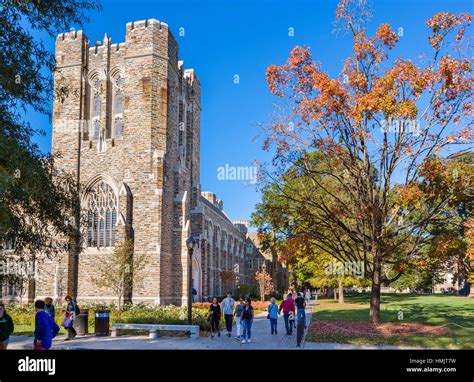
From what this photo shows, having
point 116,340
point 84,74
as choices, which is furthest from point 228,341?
point 84,74

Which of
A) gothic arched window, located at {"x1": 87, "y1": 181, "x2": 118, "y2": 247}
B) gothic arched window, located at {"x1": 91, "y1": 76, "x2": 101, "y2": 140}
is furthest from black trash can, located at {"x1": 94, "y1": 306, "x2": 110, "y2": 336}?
gothic arched window, located at {"x1": 91, "y1": 76, "x2": 101, "y2": 140}

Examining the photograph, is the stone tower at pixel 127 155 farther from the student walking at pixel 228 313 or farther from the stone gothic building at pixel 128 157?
the student walking at pixel 228 313

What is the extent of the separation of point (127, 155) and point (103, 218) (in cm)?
450

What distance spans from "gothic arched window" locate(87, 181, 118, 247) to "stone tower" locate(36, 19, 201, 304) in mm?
66

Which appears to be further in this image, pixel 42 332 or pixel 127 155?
pixel 127 155

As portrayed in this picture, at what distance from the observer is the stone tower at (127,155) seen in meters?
32.8

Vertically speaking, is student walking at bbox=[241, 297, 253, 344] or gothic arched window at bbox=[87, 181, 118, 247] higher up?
gothic arched window at bbox=[87, 181, 118, 247]

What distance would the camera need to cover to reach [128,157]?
3400 cm

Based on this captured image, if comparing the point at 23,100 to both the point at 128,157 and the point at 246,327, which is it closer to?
the point at 246,327

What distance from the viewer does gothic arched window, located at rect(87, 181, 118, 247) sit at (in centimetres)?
3366

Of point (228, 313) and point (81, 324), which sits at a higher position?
point (228, 313)

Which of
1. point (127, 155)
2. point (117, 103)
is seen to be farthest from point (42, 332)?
point (117, 103)

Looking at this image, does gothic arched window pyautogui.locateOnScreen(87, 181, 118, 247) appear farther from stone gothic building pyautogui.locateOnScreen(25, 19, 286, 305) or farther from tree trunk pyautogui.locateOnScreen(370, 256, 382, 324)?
tree trunk pyautogui.locateOnScreen(370, 256, 382, 324)

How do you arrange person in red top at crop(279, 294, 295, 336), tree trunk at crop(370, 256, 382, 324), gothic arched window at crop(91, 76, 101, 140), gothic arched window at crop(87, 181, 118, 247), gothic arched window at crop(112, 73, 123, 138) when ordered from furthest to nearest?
gothic arched window at crop(91, 76, 101, 140)
gothic arched window at crop(112, 73, 123, 138)
gothic arched window at crop(87, 181, 118, 247)
tree trunk at crop(370, 256, 382, 324)
person in red top at crop(279, 294, 295, 336)
